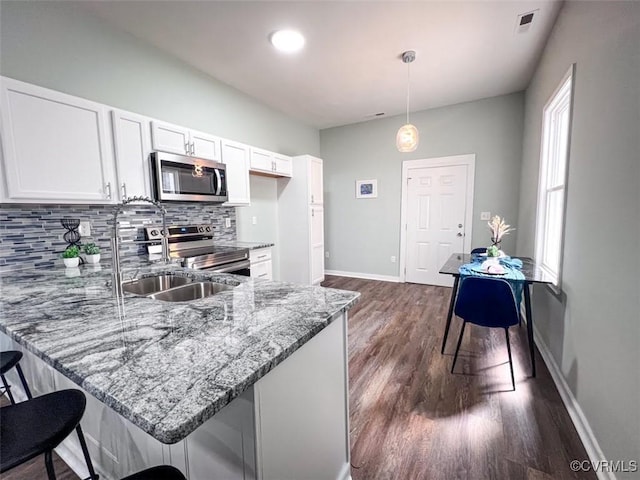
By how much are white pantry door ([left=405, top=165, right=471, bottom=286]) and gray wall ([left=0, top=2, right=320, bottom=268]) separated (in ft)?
8.16

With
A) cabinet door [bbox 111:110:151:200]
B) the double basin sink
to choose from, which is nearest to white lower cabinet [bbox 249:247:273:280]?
cabinet door [bbox 111:110:151:200]

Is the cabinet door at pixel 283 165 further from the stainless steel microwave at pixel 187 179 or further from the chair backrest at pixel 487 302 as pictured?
the chair backrest at pixel 487 302

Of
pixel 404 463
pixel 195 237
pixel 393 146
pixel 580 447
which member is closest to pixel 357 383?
pixel 404 463

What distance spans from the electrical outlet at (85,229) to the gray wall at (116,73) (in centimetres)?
98

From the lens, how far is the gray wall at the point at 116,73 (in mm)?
1910

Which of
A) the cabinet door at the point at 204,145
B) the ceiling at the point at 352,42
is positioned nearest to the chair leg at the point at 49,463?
the cabinet door at the point at 204,145

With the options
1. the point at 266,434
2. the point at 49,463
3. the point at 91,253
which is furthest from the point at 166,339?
the point at 91,253

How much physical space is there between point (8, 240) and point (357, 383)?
8.43ft

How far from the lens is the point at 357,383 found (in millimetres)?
2033

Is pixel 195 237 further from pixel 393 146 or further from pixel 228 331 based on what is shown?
pixel 393 146

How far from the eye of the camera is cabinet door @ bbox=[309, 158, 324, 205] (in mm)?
4121

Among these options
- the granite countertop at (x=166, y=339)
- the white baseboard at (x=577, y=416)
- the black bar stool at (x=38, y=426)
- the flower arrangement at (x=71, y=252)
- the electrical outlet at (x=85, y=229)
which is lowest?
the white baseboard at (x=577, y=416)

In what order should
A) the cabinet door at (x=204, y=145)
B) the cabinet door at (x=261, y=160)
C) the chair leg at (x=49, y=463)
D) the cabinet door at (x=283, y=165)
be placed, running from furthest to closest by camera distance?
the cabinet door at (x=283, y=165), the cabinet door at (x=261, y=160), the cabinet door at (x=204, y=145), the chair leg at (x=49, y=463)

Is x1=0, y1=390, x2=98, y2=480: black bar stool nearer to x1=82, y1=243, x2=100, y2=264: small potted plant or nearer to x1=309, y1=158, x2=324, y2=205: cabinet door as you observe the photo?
x1=82, y1=243, x2=100, y2=264: small potted plant
